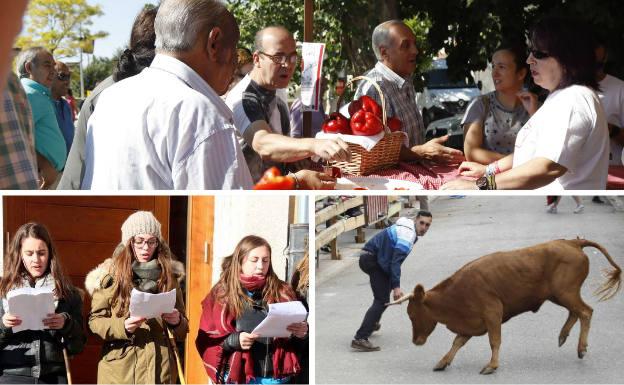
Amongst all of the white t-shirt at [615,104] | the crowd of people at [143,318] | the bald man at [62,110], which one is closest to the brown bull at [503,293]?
the crowd of people at [143,318]

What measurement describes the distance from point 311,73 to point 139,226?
2.52 m

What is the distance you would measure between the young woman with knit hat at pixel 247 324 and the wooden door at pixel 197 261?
0.02m

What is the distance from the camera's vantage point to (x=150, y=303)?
8.11ft

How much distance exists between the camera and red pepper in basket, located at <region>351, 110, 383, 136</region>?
4.10 metres

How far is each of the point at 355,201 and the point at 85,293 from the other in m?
0.76

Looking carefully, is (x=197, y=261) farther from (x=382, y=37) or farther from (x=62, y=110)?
(x=62, y=110)

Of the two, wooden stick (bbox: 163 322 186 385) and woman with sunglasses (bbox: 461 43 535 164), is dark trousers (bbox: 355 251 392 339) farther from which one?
woman with sunglasses (bbox: 461 43 535 164)

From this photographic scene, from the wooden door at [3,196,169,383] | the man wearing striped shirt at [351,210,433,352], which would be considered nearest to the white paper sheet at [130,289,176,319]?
the wooden door at [3,196,169,383]

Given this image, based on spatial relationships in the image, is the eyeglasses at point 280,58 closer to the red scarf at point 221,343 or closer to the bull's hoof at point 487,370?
the red scarf at point 221,343

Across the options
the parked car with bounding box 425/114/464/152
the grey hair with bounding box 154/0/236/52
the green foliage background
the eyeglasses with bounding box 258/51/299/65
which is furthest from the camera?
the parked car with bounding box 425/114/464/152

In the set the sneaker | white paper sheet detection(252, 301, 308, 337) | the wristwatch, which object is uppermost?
the wristwatch

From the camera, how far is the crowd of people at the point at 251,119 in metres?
2.55

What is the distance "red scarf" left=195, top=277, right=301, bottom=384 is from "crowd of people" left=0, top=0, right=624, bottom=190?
325 mm

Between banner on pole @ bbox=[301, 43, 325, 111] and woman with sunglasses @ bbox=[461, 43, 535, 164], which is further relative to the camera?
woman with sunglasses @ bbox=[461, 43, 535, 164]
